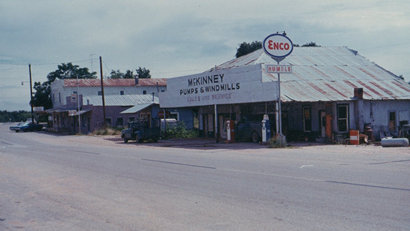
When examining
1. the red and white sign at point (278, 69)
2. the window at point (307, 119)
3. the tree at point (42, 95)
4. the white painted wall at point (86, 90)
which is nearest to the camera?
the red and white sign at point (278, 69)

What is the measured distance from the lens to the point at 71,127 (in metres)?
63.8

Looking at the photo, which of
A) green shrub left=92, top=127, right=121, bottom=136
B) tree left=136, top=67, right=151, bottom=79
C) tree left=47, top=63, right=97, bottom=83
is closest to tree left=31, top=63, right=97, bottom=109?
→ tree left=47, top=63, right=97, bottom=83

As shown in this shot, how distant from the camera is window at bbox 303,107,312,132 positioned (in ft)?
97.7

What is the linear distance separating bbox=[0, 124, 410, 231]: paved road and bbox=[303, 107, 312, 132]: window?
1336cm

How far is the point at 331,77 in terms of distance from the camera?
3192cm

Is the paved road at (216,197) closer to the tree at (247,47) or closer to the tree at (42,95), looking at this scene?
the tree at (247,47)

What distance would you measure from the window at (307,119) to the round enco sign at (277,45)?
15.1ft

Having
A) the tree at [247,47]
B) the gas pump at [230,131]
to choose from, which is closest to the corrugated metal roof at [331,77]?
the gas pump at [230,131]

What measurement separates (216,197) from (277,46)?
18.6 meters

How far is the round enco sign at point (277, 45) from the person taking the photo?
26859 mm

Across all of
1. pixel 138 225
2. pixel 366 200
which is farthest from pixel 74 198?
pixel 366 200

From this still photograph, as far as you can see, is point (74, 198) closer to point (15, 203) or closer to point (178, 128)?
point (15, 203)

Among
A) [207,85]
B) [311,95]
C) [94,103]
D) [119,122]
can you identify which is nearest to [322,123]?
[311,95]

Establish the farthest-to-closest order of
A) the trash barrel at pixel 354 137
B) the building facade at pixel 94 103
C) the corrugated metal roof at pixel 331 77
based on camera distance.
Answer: the building facade at pixel 94 103 → the corrugated metal roof at pixel 331 77 → the trash barrel at pixel 354 137
